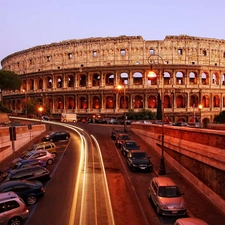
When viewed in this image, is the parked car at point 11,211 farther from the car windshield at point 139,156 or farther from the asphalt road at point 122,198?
the car windshield at point 139,156

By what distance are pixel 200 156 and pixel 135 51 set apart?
54.8 meters

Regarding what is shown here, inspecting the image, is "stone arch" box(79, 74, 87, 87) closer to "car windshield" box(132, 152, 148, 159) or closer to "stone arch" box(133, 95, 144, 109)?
"stone arch" box(133, 95, 144, 109)

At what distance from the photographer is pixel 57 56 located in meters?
77.1

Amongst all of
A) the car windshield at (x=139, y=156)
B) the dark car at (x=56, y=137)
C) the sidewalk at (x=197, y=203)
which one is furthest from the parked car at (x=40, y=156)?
the dark car at (x=56, y=137)

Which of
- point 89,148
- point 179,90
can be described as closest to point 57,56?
point 179,90

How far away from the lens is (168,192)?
591 inches

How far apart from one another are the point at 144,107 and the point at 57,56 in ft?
92.4

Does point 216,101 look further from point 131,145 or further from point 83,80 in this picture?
point 131,145

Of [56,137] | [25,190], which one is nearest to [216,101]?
[56,137]

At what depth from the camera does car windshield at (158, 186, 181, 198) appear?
14.9 metres

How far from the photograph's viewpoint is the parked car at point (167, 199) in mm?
14086

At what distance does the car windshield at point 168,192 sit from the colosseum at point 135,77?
52.8 m

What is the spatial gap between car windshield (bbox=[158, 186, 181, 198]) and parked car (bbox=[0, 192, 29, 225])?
6.98 metres

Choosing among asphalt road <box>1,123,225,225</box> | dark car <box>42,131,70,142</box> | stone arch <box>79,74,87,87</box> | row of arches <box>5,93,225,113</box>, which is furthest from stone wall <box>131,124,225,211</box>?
stone arch <box>79,74,87,87</box>
